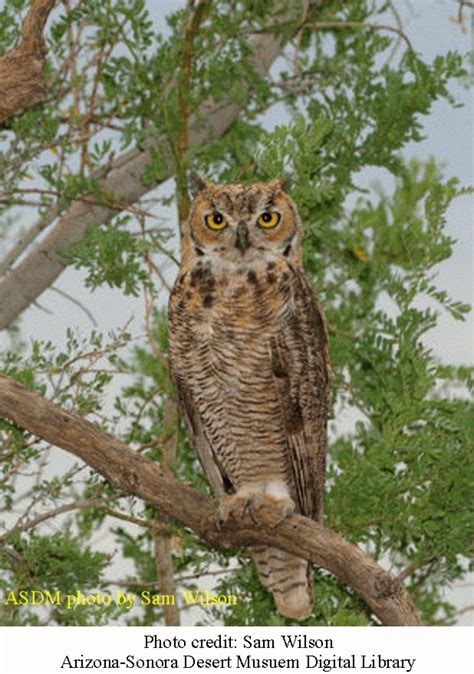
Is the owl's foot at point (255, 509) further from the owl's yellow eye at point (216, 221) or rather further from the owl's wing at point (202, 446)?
the owl's yellow eye at point (216, 221)

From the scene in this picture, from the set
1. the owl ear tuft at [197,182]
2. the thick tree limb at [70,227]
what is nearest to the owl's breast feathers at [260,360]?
the owl ear tuft at [197,182]

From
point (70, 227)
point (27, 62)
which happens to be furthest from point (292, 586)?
point (70, 227)

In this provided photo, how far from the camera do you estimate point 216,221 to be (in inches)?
131

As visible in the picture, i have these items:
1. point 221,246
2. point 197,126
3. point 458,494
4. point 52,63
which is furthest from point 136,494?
point 52,63

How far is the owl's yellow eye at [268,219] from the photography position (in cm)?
329

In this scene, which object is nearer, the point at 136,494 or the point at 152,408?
the point at 136,494

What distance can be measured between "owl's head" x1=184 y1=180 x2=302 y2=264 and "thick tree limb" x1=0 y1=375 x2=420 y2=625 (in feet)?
2.18

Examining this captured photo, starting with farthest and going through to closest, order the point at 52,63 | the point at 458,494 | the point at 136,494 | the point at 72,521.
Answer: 1. the point at 52,63
2. the point at 72,521
3. the point at 458,494
4. the point at 136,494

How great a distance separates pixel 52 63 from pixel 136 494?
222 centimetres

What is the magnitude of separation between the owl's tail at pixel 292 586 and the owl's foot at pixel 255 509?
0.75 ft

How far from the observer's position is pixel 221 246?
3326mm

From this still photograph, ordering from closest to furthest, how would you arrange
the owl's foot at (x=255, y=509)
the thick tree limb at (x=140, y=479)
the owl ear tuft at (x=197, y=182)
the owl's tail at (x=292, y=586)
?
the thick tree limb at (x=140, y=479) < the owl's foot at (x=255, y=509) < the owl ear tuft at (x=197, y=182) < the owl's tail at (x=292, y=586)
